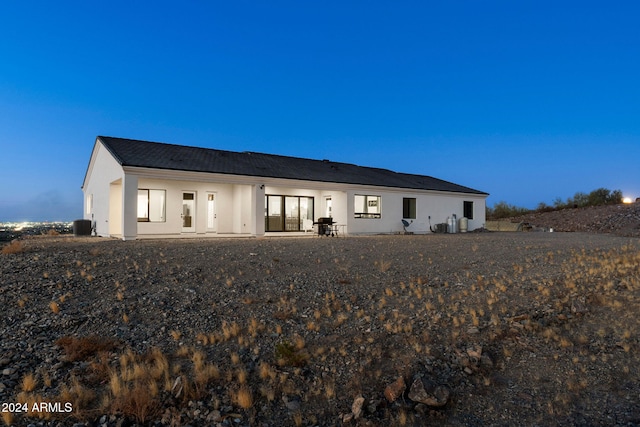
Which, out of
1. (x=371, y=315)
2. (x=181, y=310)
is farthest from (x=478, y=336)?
(x=181, y=310)

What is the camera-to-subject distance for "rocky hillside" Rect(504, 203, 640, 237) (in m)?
25.3

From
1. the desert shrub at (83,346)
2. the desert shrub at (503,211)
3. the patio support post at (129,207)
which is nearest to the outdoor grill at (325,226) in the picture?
the patio support post at (129,207)

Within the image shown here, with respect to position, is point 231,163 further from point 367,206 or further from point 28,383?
point 28,383

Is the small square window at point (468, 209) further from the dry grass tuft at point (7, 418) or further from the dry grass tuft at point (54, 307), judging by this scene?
the dry grass tuft at point (7, 418)

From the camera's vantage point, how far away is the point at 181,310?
6.20 meters

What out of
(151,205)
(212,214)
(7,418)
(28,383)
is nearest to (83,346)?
(28,383)

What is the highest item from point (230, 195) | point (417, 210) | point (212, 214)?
point (230, 195)

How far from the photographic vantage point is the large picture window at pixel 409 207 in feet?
72.3

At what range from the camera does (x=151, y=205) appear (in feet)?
52.7

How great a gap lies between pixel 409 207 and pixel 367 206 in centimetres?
309

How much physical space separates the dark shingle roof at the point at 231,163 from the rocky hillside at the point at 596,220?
10.5m

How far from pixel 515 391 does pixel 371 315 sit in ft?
7.93

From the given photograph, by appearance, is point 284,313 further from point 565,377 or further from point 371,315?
point 565,377

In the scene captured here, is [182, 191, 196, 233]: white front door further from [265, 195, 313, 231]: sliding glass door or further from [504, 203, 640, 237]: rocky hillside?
[504, 203, 640, 237]: rocky hillside
